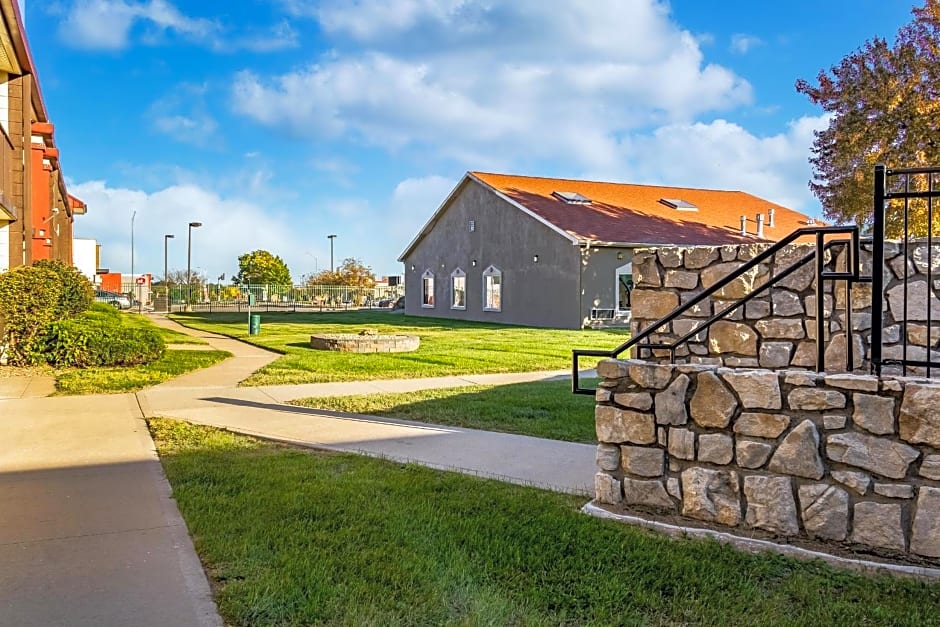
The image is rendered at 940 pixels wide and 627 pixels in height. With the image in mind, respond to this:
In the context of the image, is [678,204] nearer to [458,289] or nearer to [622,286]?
[622,286]

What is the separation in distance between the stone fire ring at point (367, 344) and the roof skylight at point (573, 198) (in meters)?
14.0

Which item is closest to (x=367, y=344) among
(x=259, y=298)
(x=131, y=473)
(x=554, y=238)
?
(x=131, y=473)

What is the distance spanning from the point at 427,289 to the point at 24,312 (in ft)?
74.9

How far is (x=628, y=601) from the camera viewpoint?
10.8 ft

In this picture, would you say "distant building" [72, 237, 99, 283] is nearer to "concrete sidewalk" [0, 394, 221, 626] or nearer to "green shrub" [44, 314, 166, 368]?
"green shrub" [44, 314, 166, 368]

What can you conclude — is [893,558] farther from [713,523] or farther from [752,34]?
[752,34]

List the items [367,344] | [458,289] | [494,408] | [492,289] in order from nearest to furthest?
[494,408], [367,344], [492,289], [458,289]

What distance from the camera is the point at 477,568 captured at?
11.9ft

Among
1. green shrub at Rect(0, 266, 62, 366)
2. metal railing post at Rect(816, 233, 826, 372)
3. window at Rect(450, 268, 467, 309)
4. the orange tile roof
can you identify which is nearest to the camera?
metal railing post at Rect(816, 233, 826, 372)

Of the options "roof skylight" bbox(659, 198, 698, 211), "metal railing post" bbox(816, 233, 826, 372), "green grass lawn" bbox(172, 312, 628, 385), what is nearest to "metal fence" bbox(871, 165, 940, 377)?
"metal railing post" bbox(816, 233, 826, 372)

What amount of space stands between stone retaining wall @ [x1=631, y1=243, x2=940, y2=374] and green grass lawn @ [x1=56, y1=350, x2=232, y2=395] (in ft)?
24.7

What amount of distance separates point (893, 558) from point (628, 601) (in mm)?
1512

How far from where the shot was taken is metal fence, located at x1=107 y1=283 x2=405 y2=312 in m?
44.0

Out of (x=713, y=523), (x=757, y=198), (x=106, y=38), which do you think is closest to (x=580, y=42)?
(x=106, y=38)
